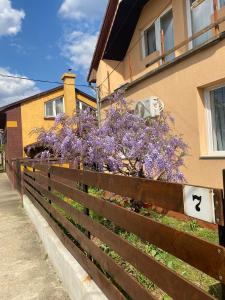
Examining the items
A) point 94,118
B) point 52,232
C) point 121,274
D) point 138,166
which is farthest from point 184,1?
point 121,274

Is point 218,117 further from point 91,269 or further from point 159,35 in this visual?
point 91,269

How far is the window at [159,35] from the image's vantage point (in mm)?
8945

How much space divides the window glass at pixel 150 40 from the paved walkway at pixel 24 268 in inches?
222

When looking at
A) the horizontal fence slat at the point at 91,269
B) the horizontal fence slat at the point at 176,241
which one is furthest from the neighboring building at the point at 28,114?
the horizontal fence slat at the point at 176,241

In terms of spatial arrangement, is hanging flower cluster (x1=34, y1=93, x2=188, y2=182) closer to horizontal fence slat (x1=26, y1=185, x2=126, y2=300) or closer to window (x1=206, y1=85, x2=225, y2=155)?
window (x1=206, y1=85, x2=225, y2=155)

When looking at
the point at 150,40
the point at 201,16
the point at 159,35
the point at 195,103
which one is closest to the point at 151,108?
the point at 195,103

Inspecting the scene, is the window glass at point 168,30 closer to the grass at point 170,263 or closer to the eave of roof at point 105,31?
the eave of roof at point 105,31

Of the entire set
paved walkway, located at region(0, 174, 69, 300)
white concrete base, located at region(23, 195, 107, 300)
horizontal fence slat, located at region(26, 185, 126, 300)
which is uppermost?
horizontal fence slat, located at region(26, 185, 126, 300)

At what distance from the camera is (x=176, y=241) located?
214 cm

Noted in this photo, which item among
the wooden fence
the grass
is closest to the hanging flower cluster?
the grass

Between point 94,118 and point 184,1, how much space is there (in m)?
3.38

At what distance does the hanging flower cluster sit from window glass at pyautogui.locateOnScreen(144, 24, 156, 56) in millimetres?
3369

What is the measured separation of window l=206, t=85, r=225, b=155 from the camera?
21.2ft

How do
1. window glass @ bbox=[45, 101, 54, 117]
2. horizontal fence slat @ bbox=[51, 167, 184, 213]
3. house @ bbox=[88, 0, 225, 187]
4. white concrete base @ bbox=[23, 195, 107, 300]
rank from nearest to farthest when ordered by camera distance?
1. horizontal fence slat @ bbox=[51, 167, 184, 213]
2. white concrete base @ bbox=[23, 195, 107, 300]
3. house @ bbox=[88, 0, 225, 187]
4. window glass @ bbox=[45, 101, 54, 117]
